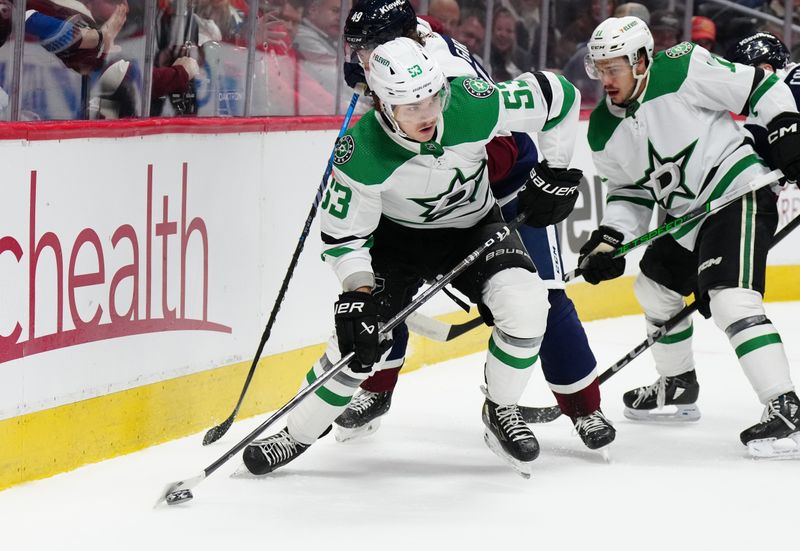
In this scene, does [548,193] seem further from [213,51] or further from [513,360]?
[213,51]

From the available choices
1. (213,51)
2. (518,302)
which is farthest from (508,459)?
(213,51)

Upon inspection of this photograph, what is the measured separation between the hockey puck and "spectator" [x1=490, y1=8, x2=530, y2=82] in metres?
3.14

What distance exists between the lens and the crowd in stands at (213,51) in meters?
3.37

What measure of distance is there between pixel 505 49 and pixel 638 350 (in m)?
2.29

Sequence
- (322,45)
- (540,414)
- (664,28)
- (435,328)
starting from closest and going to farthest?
(435,328)
(540,414)
(322,45)
(664,28)

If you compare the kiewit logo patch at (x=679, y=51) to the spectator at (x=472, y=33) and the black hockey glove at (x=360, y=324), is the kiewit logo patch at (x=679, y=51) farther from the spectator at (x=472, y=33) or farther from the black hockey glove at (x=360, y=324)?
the spectator at (x=472, y=33)

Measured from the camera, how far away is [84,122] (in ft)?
10.6

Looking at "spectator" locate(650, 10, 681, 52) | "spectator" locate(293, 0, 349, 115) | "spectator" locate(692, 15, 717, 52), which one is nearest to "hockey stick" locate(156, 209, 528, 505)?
"spectator" locate(293, 0, 349, 115)

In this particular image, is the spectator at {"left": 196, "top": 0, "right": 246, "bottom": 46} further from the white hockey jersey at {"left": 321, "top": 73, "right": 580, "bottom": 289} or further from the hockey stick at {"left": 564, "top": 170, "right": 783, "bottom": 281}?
the hockey stick at {"left": 564, "top": 170, "right": 783, "bottom": 281}

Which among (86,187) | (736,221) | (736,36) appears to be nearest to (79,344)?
Result: (86,187)

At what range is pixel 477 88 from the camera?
3074 millimetres

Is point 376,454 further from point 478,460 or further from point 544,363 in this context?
point 544,363

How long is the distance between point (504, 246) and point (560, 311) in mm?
337

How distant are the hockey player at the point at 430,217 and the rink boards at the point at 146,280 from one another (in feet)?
1.58
